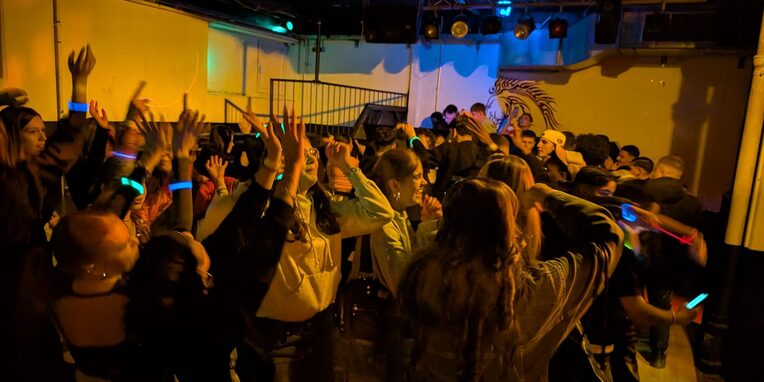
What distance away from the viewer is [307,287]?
212 centimetres

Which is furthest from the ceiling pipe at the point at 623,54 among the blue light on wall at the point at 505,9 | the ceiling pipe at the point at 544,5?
the blue light on wall at the point at 505,9

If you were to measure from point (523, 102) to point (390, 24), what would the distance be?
2.91 meters

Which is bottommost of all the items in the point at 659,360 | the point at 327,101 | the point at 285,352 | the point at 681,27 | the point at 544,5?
the point at 659,360

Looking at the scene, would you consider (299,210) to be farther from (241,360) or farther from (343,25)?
(343,25)

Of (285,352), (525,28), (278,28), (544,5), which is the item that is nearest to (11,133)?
(285,352)

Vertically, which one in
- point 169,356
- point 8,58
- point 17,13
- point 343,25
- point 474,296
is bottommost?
point 169,356

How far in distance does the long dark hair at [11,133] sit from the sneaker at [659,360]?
4395 millimetres

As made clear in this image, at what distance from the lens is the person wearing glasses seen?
82.4 inches

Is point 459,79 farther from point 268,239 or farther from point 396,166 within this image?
point 268,239

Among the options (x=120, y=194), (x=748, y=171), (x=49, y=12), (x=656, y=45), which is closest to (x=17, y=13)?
(x=49, y=12)

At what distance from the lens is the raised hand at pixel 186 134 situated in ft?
7.11

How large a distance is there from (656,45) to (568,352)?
6.52 m

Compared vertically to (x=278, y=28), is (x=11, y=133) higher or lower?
lower

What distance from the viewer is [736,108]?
23.4 ft
